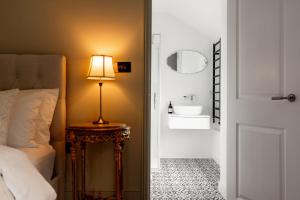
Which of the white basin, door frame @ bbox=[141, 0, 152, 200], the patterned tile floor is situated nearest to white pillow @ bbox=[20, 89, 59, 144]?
door frame @ bbox=[141, 0, 152, 200]

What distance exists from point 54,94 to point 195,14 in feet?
9.26

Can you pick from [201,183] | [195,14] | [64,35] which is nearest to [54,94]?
[64,35]

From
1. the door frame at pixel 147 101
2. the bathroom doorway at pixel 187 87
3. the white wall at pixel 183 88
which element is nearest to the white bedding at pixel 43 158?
the door frame at pixel 147 101

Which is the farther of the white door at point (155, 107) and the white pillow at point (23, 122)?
the white door at point (155, 107)

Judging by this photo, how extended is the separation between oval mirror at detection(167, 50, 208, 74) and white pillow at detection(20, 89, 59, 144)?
3.00 m

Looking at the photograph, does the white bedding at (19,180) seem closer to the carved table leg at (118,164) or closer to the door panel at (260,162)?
the carved table leg at (118,164)

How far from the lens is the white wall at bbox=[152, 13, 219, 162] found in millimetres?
5102

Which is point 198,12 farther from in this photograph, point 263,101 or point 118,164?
point 118,164

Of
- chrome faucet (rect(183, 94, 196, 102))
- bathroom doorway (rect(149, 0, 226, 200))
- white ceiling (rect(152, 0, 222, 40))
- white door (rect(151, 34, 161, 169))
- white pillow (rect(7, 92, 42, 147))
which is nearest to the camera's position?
white pillow (rect(7, 92, 42, 147))

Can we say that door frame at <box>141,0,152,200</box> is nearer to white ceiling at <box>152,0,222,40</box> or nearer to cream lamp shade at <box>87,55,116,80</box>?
cream lamp shade at <box>87,55,116,80</box>

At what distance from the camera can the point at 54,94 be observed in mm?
2471

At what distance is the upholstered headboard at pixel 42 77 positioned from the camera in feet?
8.26

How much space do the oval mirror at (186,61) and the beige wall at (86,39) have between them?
2473 millimetres

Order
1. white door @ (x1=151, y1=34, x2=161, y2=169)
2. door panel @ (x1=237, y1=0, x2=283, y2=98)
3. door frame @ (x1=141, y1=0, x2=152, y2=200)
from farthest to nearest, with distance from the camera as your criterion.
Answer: white door @ (x1=151, y1=34, x2=161, y2=169) < door frame @ (x1=141, y1=0, x2=152, y2=200) < door panel @ (x1=237, y1=0, x2=283, y2=98)
